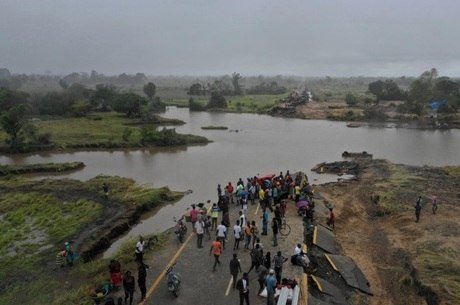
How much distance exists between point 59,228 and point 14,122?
2947cm

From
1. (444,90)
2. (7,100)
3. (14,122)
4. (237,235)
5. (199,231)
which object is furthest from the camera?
(444,90)

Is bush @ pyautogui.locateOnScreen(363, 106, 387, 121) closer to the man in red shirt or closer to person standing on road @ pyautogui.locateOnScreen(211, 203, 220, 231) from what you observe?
the man in red shirt

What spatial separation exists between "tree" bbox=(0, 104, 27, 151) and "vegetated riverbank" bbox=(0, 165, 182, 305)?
490 inches

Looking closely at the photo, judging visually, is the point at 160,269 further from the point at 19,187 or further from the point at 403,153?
the point at 403,153

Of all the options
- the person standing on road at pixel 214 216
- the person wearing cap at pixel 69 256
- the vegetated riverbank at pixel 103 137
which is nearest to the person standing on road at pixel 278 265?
the person standing on road at pixel 214 216

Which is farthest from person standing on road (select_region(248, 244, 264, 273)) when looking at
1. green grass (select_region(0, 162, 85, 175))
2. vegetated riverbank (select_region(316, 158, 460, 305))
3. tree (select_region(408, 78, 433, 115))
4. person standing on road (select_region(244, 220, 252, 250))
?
tree (select_region(408, 78, 433, 115))

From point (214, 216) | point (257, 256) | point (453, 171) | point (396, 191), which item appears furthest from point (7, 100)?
point (257, 256)

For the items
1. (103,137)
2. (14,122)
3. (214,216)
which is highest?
(14,122)

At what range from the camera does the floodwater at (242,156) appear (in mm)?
35625

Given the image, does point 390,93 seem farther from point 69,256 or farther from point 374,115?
point 69,256

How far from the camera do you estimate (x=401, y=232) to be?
23.2m

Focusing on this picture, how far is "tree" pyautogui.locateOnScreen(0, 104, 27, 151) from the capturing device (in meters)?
46.6

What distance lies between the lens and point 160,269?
52.6 ft

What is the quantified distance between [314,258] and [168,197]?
47.9ft
